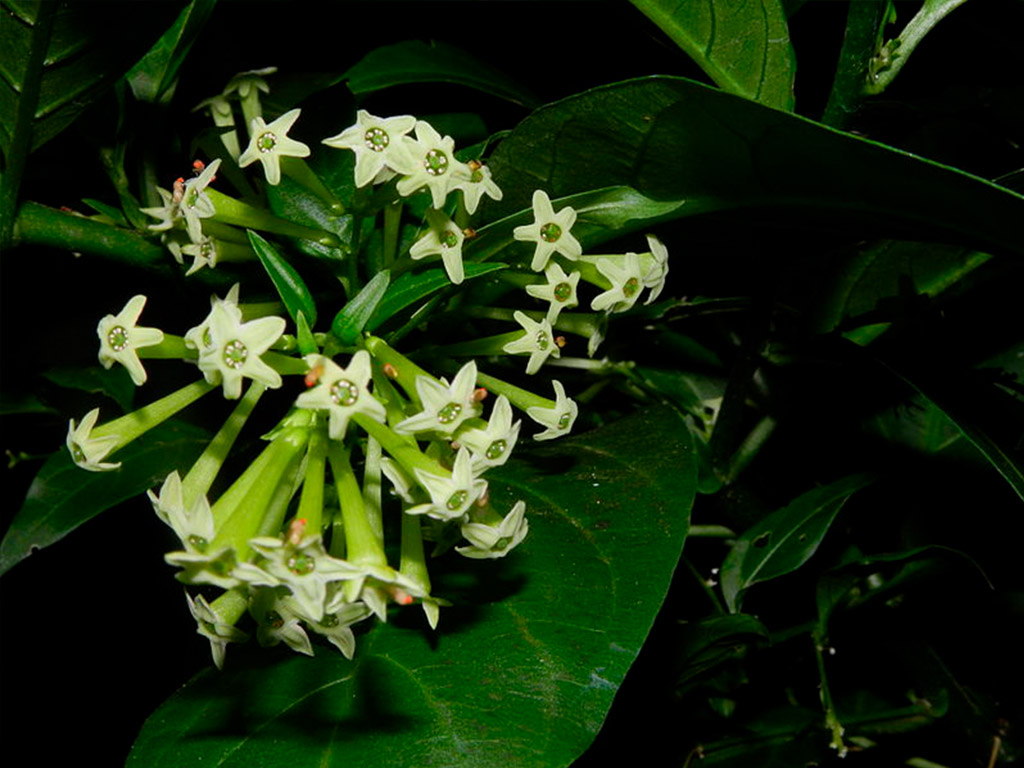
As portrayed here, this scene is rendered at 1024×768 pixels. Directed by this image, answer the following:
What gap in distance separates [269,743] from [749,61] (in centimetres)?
65

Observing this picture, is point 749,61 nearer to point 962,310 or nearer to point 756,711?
point 962,310

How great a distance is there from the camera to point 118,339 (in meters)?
0.78

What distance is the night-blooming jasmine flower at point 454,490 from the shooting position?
0.72 m

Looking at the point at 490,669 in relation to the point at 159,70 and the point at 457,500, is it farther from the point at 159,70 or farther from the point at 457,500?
the point at 159,70

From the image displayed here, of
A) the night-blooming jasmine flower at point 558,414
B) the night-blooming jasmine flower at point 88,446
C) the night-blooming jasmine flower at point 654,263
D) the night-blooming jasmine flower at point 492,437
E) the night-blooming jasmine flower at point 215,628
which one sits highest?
the night-blooming jasmine flower at point 654,263

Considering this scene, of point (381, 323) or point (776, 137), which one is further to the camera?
point (381, 323)

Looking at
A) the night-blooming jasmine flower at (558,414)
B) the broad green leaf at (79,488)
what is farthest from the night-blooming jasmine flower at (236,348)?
the broad green leaf at (79,488)

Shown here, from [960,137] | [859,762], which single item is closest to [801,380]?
[960,137]

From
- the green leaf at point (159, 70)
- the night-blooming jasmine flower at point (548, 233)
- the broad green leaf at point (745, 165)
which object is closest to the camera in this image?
the broad green leaf at point (745, 165)

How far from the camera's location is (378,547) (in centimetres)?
74

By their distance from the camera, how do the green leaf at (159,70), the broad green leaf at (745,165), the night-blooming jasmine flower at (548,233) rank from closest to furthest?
the broad green leaf at (745,165)
the night-blooming jasmine flower at (548,233)
the green leaf at (159,70)

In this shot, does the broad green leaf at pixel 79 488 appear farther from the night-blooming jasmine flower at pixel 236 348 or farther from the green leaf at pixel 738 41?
the green leaf at pixel 738 41

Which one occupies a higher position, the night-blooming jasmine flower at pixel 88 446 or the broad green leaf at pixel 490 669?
the night-blooming jasmine flower at pixel 88 446

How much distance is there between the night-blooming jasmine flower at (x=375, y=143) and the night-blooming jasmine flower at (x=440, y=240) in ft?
0.14
